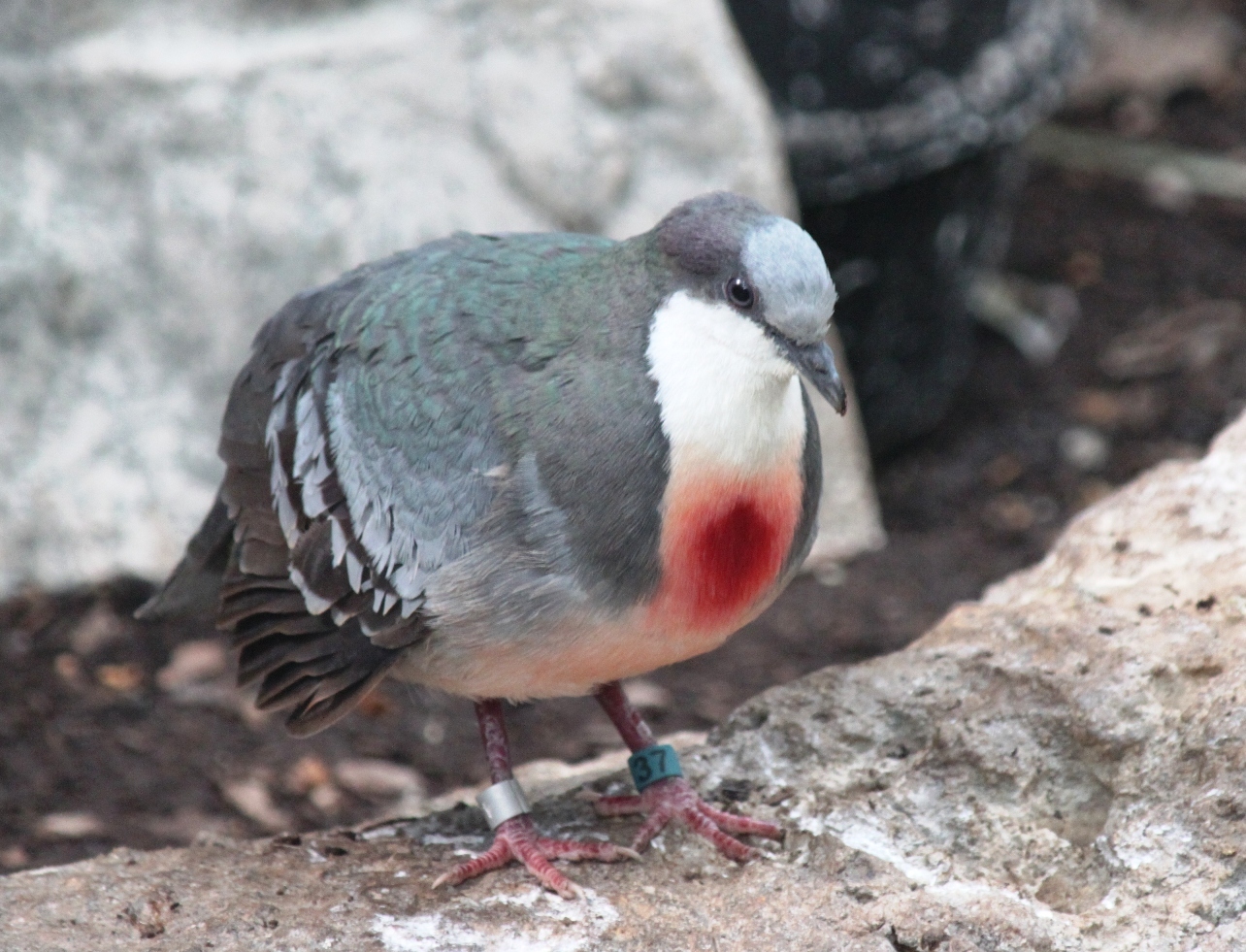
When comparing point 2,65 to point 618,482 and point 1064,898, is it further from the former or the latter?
point 1064,898

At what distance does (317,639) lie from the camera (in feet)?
10.4

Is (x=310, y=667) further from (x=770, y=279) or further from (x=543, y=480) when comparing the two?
(x=770, y=279)

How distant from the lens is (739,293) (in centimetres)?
271

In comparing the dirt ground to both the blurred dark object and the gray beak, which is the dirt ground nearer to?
the blurred dark object

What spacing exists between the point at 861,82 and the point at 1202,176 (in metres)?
3.01

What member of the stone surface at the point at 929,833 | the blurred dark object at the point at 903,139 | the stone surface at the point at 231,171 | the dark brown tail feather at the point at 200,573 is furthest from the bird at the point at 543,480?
the blurred dark object at the point at 903,139

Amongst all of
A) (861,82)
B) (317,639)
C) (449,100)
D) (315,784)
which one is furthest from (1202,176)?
(317,639)

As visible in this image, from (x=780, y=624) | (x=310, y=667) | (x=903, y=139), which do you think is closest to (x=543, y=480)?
(x=310, y=667)

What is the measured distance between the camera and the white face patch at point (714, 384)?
9.02ft

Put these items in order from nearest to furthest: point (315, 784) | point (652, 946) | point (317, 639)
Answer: point (652, 946)
point (317, 639)
point (315, 784)

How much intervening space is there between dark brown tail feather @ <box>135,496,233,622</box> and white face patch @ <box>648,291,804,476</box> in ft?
3.99

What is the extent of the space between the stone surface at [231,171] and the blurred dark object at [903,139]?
1.26 ft

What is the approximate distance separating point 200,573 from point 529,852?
1169 mm

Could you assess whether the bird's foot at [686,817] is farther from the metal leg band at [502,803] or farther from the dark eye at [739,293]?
the dark eye at [739,293]
